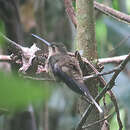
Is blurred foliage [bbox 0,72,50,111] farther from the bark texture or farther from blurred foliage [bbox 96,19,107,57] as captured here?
blurred foliage [bbox 96,19,107,57]

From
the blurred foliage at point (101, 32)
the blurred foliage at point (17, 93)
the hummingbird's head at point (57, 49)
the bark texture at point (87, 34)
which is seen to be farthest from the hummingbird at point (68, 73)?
the blurred foliage at point (101, 32)

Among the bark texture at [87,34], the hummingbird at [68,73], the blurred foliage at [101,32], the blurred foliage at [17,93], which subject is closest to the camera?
the blurred foliage at [17,93]

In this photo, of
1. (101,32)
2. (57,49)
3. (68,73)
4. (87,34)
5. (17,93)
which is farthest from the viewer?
(101,32)

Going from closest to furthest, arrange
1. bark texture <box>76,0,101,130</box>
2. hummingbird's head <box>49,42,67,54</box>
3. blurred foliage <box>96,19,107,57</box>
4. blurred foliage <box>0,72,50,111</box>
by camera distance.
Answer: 1. blurred foliage <box>0,72,50,111</box>
2. hummingbird's head <box>49,42,67,54</box>
3. bark texture <box>76,0,101,130</box>
4. blurred foliage <box>96,19,107,57</box>

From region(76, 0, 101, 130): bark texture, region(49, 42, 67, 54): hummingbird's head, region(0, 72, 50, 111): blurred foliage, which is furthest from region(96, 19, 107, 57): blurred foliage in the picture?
region(0, 72, 50, 111): blurred foliage

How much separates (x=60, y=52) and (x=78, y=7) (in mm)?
209

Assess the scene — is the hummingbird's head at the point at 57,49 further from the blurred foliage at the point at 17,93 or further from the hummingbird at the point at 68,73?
the blurred foliage at the point at 17,93

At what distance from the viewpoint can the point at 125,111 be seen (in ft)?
6.68

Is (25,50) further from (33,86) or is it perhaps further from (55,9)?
(55,9)

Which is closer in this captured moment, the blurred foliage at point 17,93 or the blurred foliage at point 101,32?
the blurred foliage at point 17,93

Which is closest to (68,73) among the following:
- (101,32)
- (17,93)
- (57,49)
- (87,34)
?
(57,49)

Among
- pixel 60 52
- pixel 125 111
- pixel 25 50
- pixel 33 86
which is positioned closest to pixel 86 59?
pixel 60 52

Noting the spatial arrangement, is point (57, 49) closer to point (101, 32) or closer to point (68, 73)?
point (68, 73)

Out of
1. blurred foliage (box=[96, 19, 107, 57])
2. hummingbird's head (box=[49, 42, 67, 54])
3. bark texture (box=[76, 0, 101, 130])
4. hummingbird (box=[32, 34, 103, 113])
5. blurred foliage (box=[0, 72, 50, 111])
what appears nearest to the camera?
blurred foliage (box=[0, 72, 50, 111])
